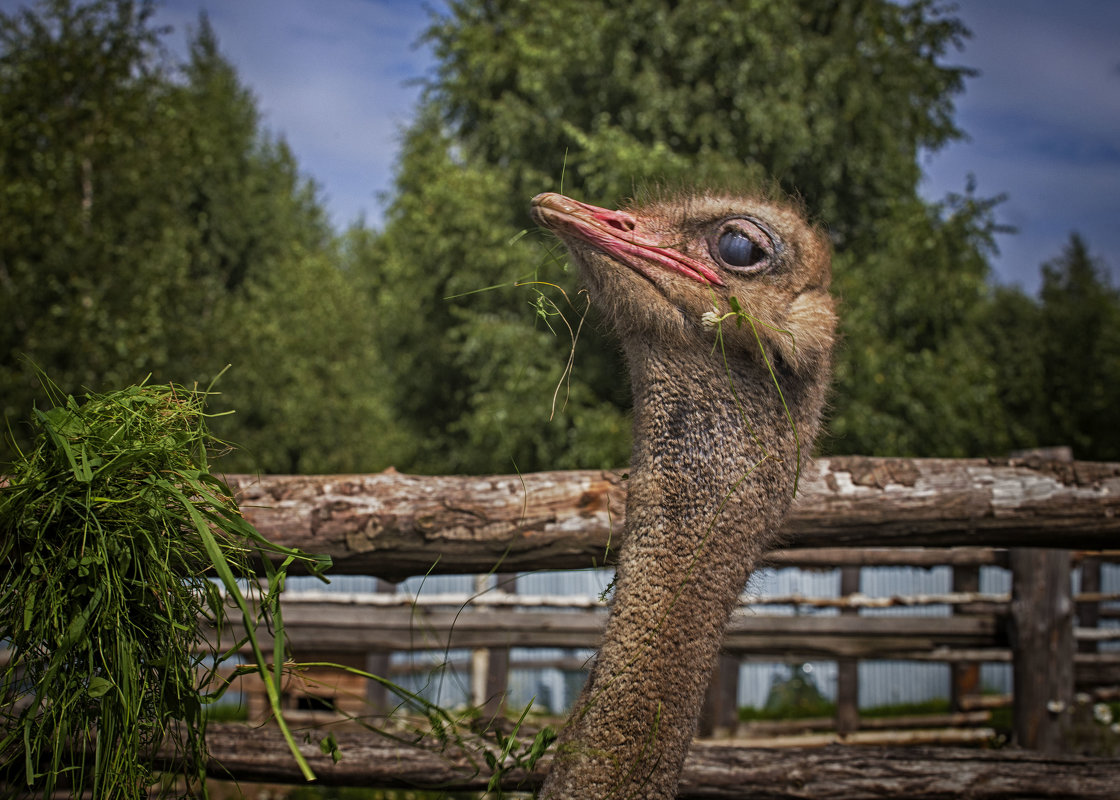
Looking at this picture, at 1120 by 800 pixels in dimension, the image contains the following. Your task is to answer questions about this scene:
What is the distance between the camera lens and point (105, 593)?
1633mm

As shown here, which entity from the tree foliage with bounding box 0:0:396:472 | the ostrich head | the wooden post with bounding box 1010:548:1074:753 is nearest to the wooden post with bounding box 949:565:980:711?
the wooden post with bounding box 1010:548:1074:753

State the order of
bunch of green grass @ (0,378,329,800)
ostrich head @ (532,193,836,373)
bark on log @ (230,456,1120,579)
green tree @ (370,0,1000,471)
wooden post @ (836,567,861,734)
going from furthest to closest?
green tree @ (370,0,1000,471), wooden post @ (836,567,861,734), bark on log @ (230,456,1120,579), ostrich head @ (532,193,836,373), bunch of green grass @ (0,378,329,800)

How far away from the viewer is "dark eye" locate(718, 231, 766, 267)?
207 centimetres

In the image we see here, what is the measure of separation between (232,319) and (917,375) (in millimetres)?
12237

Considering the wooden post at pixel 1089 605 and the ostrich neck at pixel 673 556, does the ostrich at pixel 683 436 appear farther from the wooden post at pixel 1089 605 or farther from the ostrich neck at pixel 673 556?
the wooden post at pixel 1089 605

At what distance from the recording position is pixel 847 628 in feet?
21.4

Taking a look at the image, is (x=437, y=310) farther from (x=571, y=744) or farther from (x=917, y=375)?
(x=571, y=744)

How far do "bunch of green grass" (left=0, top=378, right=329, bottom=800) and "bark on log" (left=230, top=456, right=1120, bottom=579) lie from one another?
907mm

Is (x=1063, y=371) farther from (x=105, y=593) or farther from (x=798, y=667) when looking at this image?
(x=105, y=593)

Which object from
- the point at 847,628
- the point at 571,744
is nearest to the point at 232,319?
the point at 847,628

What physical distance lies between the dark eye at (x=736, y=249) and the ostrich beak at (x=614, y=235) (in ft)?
0.21

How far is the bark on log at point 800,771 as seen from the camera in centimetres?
281

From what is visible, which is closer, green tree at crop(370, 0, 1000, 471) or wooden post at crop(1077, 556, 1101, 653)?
wooden post at crop(1077, 556, 1101, 653)

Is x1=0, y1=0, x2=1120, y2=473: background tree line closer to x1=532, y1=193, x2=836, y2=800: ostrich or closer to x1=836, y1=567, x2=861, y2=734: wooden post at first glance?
x1=836, y1=567, x2=861, y2=734: wooden post
